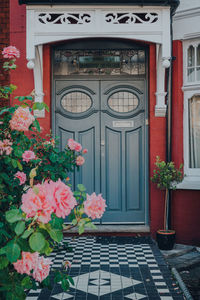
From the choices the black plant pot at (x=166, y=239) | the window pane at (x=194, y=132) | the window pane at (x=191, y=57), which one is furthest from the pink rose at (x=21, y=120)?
the window pane at (x=191, y=57)

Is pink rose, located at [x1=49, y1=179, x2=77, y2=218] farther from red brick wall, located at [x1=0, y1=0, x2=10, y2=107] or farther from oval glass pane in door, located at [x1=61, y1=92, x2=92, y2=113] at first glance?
red brick wall, located at [x1=0, y1=0, x2=10, y2=107]

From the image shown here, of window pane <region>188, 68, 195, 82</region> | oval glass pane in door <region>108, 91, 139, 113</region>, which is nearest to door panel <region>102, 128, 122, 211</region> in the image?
oval glass pane in door <region>108, 91, 139, 113</region>

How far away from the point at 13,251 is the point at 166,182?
445 cm

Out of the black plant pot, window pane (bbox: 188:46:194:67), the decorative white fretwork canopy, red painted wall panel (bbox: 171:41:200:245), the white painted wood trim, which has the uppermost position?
Answer: the decorative white fretwork canopy

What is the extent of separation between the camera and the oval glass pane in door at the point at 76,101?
678cm

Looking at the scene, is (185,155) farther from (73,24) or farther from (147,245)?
(73,24)

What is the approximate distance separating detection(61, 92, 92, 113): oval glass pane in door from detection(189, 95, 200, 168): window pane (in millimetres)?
1727

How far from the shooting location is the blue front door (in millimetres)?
6691

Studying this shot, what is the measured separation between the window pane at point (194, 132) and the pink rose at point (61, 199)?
5007 millimetres

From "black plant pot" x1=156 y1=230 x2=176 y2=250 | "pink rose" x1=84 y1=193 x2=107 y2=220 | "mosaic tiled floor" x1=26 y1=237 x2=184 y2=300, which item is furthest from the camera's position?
"black plant pot" x1=156 y1=230 x2=176 y2=250

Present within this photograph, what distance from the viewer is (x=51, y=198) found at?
1.63 m

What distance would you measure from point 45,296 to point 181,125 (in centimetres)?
356

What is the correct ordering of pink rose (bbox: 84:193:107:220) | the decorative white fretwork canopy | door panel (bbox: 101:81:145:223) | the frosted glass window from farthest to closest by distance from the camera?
door panel (bbox: 101:81:145:223)
the frosted glass window
the decorative white fretwork canopy
pink rose (bbox: 84:193:107:220)

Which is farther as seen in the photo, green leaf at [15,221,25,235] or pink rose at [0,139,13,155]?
pink rose at [0,139,13,155]
